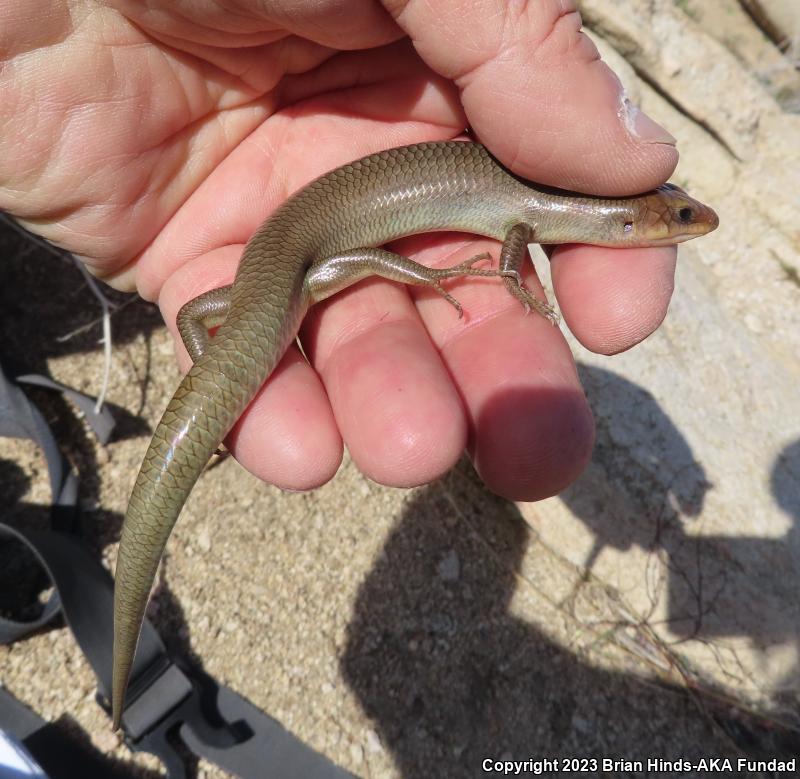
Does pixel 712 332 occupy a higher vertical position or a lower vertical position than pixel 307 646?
higher

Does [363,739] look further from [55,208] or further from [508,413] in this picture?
[55,208]

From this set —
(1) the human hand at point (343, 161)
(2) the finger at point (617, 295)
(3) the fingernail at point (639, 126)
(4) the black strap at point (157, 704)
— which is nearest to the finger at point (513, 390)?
(1) the human hand at point (343, 161)

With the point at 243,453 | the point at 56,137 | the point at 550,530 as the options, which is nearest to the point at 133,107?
the point at 56,137

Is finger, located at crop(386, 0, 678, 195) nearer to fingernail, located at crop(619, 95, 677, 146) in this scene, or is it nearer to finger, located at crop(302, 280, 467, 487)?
fingernail, located at crop(619, 95, 677, 146)

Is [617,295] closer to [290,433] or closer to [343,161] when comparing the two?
[290,433]

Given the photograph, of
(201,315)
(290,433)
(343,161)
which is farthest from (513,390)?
(343,161)

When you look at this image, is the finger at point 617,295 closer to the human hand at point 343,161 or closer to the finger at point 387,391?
the human hand at point 343,161
